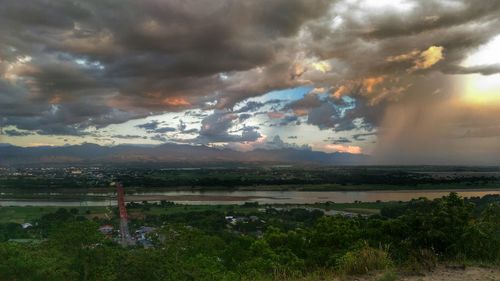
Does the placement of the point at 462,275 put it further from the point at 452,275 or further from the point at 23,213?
the point at 23,213

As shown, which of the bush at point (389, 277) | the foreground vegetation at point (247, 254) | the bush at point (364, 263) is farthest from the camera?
the foreground vegetation at point (247, 254)

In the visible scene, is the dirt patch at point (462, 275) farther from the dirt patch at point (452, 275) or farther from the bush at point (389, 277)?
the bush at point (389, 277)

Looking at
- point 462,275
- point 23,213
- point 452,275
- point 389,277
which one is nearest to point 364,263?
point 389,277

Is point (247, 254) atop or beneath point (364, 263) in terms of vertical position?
beneath

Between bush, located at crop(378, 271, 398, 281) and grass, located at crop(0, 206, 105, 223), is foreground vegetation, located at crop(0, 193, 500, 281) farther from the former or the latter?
grass, located at crop(0, 206, 105, 223)

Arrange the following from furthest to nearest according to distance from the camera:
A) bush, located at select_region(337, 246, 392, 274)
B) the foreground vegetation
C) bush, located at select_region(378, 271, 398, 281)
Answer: the foreground vegetation
bush, located at select_region(337, 246, 392, 274)
bush, located at select_region(378, 271, 398, 281)

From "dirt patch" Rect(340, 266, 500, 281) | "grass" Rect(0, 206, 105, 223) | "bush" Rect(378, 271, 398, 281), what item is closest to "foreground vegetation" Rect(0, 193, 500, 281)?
"bush" Rect(378, 271, 398, 281)

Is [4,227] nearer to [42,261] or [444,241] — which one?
[42,261]

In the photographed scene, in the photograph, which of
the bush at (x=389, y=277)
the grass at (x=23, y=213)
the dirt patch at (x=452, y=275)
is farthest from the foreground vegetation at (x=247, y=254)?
the grass at (x=23, y=213)
